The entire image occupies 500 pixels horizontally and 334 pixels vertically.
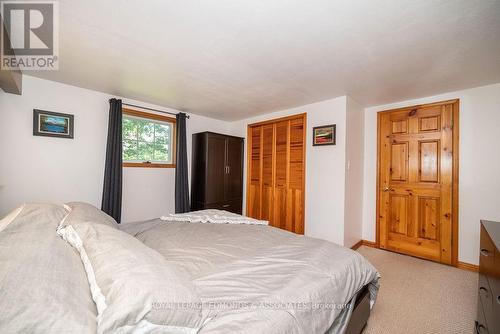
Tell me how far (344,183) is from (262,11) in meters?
2.44

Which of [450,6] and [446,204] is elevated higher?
[450,6]

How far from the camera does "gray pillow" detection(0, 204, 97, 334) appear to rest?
602mm

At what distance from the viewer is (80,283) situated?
812 mm

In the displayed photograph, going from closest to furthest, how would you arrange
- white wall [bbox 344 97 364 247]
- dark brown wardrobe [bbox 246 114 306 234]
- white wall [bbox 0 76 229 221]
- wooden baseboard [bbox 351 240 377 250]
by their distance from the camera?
1. white wall [bbox 0 76 229 221]
2. white wall [bbox 344 97 364 247]
3. wooden baseboard [bbox 351 240 377 250]
4. dark brown wardrobe [bbox 246 114 306 234]

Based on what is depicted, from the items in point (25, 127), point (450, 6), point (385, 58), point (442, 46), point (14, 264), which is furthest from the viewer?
point (25, 127)

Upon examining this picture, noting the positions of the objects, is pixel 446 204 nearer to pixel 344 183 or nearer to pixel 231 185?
pixel 344 183

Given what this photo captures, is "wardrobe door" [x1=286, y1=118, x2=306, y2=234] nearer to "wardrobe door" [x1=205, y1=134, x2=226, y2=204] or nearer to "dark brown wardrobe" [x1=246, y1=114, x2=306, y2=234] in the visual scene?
"dark brown wardrobe" [x1=246, y1=114, x2=306, y2=234]

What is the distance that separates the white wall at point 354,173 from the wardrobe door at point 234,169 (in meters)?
2.09

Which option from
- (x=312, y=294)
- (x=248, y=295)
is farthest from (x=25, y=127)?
(x=312, y=294)

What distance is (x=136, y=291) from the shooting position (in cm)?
72

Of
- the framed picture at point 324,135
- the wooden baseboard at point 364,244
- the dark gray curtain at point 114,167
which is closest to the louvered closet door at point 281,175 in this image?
the framed picture at point 324,135

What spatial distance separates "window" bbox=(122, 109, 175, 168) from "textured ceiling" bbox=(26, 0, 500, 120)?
20.9 inches

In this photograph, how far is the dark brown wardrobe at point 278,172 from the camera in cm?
363

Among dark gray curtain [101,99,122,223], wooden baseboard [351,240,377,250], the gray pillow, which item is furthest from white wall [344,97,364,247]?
dark gray curtain [101,99,122,223]
